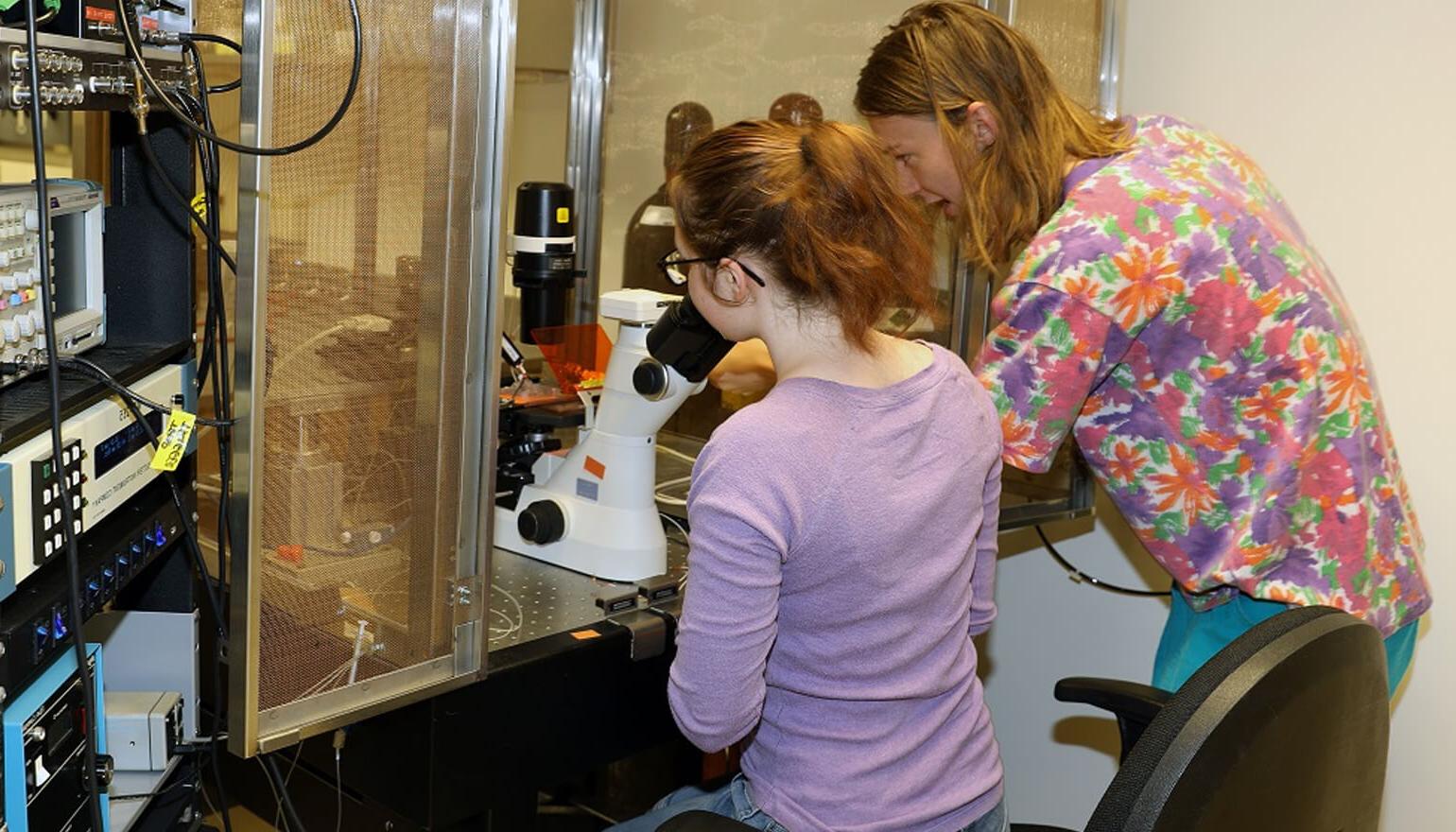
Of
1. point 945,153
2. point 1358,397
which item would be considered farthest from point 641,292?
point 1358,397

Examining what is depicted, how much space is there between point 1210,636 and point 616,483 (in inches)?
30.8

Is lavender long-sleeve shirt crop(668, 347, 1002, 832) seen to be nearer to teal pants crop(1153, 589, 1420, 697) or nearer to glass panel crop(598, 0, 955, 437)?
teal pants crop(1153, 589, 1420, 697)

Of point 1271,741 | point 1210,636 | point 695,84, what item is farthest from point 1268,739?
point 695,84

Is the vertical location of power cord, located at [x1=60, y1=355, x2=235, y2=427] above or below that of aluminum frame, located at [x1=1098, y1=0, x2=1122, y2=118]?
below

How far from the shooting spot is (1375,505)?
1603 mm

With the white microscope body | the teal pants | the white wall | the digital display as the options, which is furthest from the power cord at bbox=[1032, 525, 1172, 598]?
the digital display

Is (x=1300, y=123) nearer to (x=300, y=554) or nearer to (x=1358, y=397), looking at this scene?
(x=1358, y=397)

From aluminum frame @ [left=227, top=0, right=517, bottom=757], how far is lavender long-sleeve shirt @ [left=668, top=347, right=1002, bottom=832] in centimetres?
30

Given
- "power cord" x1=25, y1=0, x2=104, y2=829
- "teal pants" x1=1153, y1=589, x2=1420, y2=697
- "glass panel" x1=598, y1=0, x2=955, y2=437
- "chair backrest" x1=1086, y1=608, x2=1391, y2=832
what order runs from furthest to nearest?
1. "glass panel" x1=598, y1=0, x2=955, y2=437
2. "teal pants" x1=1153, y1=589, x2=1420, y2=697
3. "power cord" x1=25, y1=0, x2=104, y2=829
4. "chair backrest" x1=1086, y1=608, x2=1391, y2=832

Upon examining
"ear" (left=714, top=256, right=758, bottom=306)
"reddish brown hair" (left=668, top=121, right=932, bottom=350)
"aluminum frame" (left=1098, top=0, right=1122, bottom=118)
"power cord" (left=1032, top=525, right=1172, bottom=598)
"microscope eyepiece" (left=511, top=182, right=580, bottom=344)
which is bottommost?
"power cord" (left=1032, top=525, right=1172, bottom=598)

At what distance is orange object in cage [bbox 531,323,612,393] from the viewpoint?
182 cm

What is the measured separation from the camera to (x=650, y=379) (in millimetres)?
1670

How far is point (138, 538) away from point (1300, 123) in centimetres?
184

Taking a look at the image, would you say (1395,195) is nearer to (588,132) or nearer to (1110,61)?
(1110,61)
